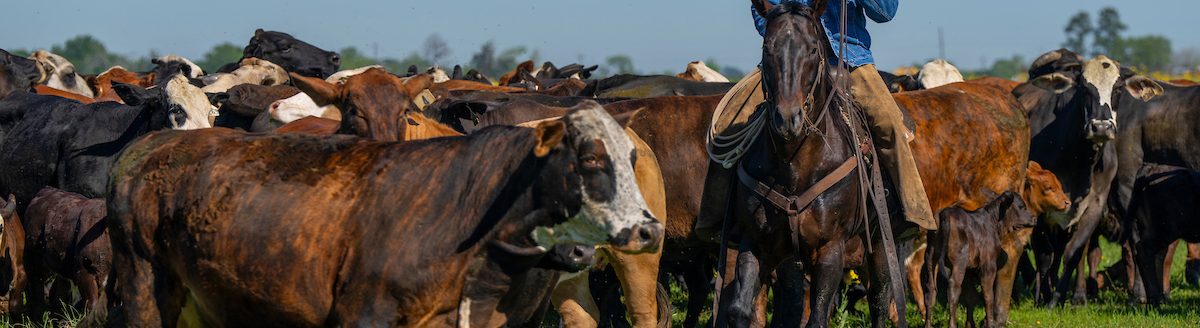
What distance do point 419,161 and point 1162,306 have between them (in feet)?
29.9

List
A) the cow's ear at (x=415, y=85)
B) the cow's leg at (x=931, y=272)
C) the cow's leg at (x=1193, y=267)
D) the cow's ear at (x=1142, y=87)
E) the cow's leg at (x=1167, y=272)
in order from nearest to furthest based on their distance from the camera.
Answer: the cow's ear at (x=415, y=85) → the cow's leg at (x=931, y=272) → the cow's leg at (x=1167, y=272) → the cow's ear at (x=1142, y=87) → the cow's leg at (x=1193, y=267)

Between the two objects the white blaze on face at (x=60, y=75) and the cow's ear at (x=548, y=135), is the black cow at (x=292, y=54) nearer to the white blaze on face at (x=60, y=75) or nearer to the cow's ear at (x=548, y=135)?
the white blaze on face at (x=60, y=75)

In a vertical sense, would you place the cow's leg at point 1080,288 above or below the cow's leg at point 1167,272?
above

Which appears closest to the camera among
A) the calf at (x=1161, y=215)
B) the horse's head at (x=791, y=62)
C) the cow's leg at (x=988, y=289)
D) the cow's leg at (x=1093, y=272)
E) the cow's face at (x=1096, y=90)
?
the horse's head at (x=791, y=62)

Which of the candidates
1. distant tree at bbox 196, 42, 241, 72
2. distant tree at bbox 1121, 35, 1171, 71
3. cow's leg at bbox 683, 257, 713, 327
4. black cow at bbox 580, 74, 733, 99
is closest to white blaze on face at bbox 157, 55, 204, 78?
black cow at bbox 580, 74, 733, 99

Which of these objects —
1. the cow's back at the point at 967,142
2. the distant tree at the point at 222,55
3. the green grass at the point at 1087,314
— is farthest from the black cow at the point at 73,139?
the distant tree at the point at 222,55

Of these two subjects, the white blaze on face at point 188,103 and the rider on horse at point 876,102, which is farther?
the white blaze on face at point 188,103

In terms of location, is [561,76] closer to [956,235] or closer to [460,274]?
[956,235]

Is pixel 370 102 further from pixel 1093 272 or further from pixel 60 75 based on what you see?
pixel 60 75

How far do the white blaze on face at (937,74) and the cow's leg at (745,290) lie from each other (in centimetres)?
1047

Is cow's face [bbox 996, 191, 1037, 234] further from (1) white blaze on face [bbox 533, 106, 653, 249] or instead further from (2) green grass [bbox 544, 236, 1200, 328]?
(1) white blaze on face [bbox 533, 106, 653, 249]

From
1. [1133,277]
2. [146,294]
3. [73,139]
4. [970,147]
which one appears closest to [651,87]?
[1133,277]

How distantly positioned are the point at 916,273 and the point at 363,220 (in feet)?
22.8

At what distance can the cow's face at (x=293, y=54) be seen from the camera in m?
21.2
